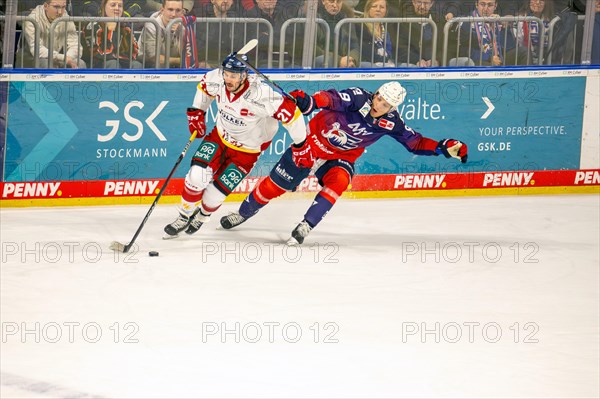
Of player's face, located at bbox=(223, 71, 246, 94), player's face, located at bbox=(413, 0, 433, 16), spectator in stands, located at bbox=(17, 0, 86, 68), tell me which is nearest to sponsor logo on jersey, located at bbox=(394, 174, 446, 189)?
player's face, located at bbox=(413, 0, 433, 16)

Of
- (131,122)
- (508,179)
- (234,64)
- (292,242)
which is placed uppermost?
(234,64)

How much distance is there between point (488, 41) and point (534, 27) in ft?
1.54

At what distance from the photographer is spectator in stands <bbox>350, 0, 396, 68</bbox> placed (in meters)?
11.2

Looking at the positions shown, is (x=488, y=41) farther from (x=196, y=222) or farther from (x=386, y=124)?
(x=196, y=222)

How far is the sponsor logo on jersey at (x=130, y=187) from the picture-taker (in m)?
10.8

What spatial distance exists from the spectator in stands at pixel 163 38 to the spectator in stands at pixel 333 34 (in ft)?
4.17

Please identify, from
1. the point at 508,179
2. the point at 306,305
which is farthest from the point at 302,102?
the point at 508,179

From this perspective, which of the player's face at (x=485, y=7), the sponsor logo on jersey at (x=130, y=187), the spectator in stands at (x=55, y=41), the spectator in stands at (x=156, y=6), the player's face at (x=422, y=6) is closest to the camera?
the spectator in stands at (x=55, y=41)

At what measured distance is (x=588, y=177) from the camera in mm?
12094

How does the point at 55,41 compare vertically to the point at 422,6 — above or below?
below

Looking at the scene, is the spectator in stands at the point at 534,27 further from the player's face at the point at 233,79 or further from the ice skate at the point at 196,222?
the ice skate at the point at 196,222

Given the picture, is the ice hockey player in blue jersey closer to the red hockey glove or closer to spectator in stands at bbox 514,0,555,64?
the red hockey glove

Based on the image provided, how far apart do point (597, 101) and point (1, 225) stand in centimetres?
570

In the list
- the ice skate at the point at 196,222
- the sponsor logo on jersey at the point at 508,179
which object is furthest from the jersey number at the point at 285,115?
the sponsor logo on jersey at the point at 508,179
